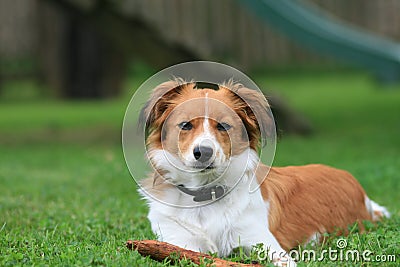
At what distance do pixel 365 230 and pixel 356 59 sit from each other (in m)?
8.68

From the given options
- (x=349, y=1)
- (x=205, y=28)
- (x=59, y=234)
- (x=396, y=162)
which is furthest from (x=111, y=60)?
(x=59, y=234)

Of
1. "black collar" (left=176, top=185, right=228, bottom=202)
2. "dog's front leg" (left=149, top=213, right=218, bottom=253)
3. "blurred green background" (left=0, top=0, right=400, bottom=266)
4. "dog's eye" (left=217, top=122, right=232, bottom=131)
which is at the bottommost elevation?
"blurred green background" (left=0, top=0, right=400, bottom=266)

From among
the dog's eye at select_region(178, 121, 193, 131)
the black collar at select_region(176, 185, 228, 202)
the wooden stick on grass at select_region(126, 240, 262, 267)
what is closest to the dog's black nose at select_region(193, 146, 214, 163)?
the dog's eye at select_region(178, 121, 193, 131)

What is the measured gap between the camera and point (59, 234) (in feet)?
17.3

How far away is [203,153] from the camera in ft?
14.3

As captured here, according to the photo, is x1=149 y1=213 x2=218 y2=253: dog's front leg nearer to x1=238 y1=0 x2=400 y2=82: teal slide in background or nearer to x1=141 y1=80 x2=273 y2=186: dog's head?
x1=141 y1=80 x2=273 y2=186: dog's head

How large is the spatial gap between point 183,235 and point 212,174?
399 millimetres

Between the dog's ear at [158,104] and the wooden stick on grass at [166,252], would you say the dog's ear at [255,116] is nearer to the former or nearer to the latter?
the dog's ear at [158,104]

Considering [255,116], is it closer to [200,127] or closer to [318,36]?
[200,127]

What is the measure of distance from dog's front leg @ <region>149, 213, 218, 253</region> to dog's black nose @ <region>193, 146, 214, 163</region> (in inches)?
20.1

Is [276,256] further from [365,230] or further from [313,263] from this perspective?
[365,230]

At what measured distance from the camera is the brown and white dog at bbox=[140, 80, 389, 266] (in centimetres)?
452

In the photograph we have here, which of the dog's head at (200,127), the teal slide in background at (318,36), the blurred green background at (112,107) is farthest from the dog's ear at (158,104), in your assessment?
the teal slide in background at (318,36)

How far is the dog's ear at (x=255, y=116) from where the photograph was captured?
4711 mm
